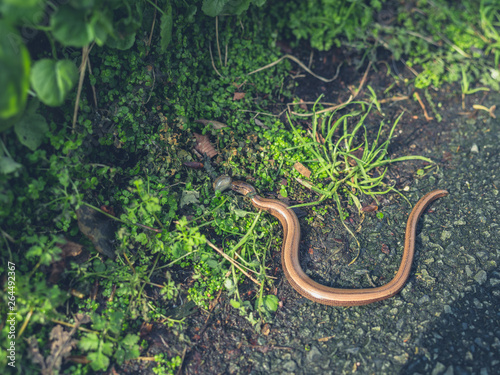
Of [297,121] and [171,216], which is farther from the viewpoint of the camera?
[297,121]

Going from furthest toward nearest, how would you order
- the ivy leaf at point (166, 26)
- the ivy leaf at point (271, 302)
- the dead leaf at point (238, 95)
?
the dead leaf at point (238, 95) → the ivy leaf at point (166, 26) → the ivy leaf at point (271, 302)

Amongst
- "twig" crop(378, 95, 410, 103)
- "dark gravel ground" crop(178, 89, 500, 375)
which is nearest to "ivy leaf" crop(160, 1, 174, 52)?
"dark gravel ground" crop(178, 89, 500, 375)

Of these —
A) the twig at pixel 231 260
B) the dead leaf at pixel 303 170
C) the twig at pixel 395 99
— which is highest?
the twig at pixel 395 99

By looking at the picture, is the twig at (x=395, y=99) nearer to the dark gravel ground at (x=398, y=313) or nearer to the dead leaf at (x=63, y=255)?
the dark gravel ground at (x=398, y=313)

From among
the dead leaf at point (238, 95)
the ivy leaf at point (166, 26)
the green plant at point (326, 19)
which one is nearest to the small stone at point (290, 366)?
the dead leaf at point (238, 95)

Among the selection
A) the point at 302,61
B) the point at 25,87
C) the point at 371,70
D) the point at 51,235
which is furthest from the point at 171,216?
the point at 371,70

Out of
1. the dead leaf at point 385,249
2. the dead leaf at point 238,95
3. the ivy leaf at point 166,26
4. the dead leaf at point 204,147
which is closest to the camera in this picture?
the ivy leaf at point 166,26

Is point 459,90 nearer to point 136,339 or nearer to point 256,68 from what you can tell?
point 256,68
